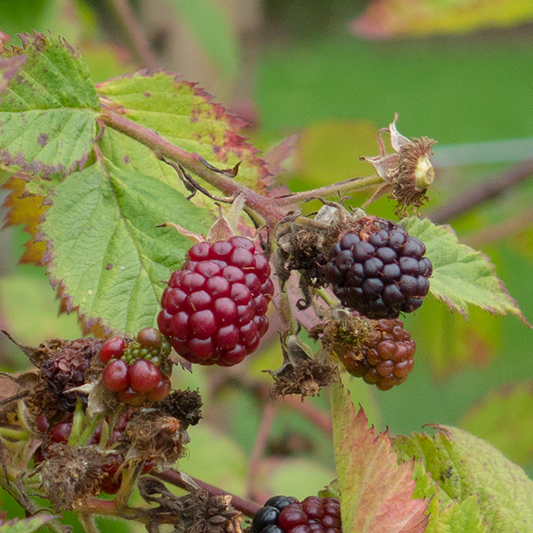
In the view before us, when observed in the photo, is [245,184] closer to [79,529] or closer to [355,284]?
[355,284]

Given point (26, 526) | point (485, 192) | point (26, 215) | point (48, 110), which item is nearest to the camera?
point (26, 526)

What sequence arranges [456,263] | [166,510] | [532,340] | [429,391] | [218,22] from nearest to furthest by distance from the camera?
[166,510] < [456,263] < [218,22] < [429,391] < [532,340]

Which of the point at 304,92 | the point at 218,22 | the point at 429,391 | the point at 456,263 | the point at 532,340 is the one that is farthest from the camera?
the point at 304,92

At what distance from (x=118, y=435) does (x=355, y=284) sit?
7.4 inches

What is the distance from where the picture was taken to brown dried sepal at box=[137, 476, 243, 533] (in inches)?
17.3

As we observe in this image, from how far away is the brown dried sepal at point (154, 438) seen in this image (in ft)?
1.37

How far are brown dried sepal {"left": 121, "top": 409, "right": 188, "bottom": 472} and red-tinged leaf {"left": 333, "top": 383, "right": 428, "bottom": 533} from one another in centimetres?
11

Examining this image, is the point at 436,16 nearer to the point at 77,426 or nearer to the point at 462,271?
the point at 462,271

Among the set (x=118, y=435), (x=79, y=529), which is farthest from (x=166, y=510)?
(x=79, y=529)

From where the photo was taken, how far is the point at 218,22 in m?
1.30

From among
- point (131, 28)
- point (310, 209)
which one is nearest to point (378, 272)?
point (310, 209)

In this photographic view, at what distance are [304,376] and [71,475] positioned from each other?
0.55ft

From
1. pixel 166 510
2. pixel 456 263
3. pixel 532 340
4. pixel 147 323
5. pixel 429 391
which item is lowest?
pixel 166 510

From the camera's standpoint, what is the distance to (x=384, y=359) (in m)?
0.54
